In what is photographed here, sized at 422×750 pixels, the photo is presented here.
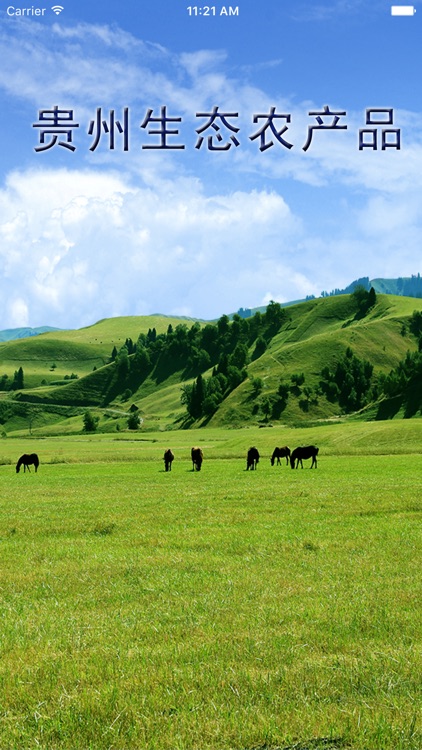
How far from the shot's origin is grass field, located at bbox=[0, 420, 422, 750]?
26.2ft

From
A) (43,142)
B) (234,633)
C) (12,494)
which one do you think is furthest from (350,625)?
(43,142)

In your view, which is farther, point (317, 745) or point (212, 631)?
point (212, 631)

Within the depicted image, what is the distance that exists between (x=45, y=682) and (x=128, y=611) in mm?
3420

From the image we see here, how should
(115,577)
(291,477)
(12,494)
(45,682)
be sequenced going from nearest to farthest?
(45,682), (115,577), (12,494), (291,477)

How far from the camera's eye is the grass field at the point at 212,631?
26.2 feet

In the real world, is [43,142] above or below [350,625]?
above

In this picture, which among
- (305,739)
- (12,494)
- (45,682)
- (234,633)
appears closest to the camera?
(305,739)

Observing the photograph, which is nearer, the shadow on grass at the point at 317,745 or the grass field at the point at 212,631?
the shadow on grass at the point at 317,745

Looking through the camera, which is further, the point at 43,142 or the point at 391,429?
the point at 391,429

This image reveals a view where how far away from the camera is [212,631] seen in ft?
37.1

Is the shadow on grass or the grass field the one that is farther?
the grass field

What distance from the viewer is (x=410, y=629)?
36.9 feet

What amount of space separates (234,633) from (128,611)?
250 cm

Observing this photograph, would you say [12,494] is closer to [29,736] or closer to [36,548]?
[36,548]
